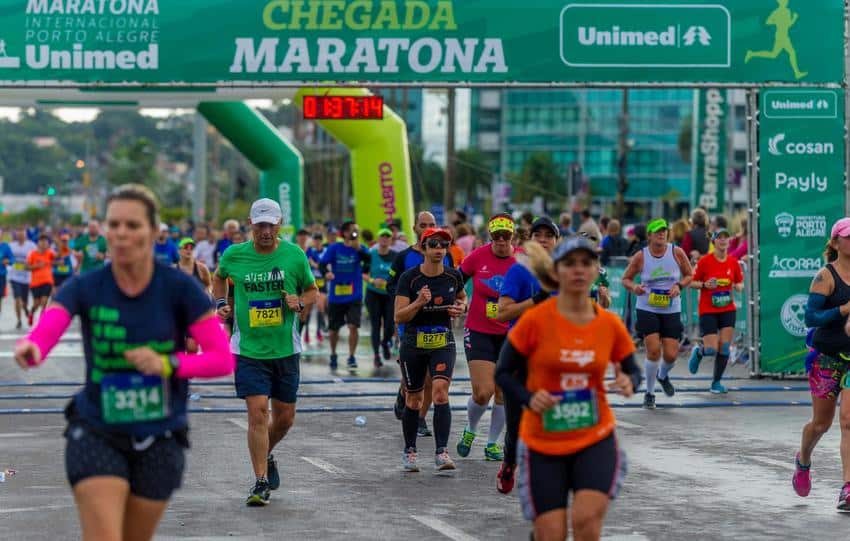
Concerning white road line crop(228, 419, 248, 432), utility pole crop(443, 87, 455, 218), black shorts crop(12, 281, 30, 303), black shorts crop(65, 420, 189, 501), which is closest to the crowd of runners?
black shorts crop(65, 420, 189, 501)

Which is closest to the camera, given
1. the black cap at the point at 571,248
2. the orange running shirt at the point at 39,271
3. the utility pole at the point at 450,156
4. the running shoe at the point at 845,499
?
the black cap at the point at 571,248

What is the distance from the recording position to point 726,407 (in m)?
16.4

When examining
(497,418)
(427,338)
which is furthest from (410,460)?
(427,338)

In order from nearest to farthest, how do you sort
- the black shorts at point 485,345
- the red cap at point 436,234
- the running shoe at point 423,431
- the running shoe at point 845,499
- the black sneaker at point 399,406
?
the running shoe at point 845,499, the black shorts at point 485,345, the red cap at point 436,234, the running shoe at point 423,431, the black sneaker at point 399,406

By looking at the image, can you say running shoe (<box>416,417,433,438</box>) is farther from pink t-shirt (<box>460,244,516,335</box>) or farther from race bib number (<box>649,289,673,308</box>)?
race bib number (<box>649,289,673,308</box>)

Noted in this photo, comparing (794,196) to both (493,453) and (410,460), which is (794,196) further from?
(410,460)

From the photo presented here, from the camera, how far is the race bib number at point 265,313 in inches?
408

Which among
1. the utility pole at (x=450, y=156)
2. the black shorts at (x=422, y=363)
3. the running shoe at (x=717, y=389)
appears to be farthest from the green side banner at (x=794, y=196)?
the utility pole at (x=450, y=156)

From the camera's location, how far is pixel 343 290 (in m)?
21.5

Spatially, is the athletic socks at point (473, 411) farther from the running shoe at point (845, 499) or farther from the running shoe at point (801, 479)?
the running shoe at point (845, 499)

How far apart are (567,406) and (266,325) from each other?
4040 mm

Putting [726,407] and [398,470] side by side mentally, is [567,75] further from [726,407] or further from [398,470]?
[398,470]

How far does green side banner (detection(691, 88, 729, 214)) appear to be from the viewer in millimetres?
39062

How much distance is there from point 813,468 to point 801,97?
8.17 meters
